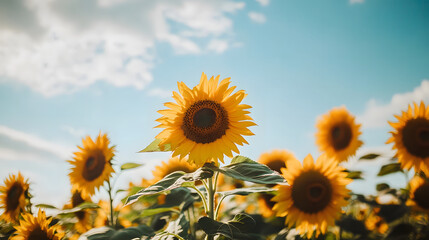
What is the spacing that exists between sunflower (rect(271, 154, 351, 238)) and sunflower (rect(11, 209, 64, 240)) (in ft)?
8.27

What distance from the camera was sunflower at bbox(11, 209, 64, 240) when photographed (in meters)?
3.28

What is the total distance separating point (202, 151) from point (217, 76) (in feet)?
2.29

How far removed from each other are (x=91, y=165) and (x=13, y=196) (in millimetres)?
1388

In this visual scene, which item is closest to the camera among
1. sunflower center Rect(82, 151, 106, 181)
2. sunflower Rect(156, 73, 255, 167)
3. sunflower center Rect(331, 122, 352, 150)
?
sunflower Rect(156, 73, 255, 167)

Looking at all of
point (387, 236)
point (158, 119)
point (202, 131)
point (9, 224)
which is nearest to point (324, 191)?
point (387, 236)

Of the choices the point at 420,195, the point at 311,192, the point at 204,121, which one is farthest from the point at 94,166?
the point at 420,195

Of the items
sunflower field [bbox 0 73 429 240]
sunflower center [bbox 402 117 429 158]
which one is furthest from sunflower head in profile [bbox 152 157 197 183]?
sunflower center [bbox 402 117 429 158]

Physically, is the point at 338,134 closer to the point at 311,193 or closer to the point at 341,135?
the point at 341,135

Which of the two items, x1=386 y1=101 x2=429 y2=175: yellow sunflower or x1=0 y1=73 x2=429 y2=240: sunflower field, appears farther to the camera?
x1=386 y1=101 x2=429 y2=175: yellow sunflower

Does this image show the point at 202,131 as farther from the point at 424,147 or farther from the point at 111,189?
the point at 424,147

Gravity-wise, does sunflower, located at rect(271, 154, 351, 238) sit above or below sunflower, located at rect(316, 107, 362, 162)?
below

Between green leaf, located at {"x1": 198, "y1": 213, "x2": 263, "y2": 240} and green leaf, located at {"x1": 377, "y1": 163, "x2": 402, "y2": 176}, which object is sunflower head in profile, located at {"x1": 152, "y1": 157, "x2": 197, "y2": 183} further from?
green leaf, located at {"x1": 377, "y1": 163, "x2": 402, "y2": 176}

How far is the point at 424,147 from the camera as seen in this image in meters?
3.60

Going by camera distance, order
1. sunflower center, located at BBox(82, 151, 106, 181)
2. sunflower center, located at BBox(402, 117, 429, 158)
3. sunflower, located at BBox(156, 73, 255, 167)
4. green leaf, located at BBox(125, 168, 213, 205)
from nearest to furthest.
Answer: green leaf, located at BBox(125, 168, 213, 205)
sunflower, located at BBox(156, 73, 255, 167)
sunflower center, located at BBox(402, 117, 429, 158)
sunflower center, located at BBox(82, 151, 106, 181)
